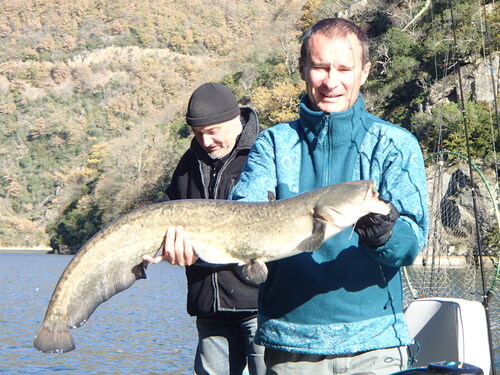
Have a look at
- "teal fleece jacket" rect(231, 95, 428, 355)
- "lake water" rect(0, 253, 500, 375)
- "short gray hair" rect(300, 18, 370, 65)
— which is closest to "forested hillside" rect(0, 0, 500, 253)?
"short gray hair" rect(300, 18, 370, 65)

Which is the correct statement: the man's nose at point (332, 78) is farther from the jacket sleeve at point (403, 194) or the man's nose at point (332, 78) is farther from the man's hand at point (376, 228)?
the man's hand at point (376, 228)

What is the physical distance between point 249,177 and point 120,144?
9415cm

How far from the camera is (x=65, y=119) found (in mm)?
152875

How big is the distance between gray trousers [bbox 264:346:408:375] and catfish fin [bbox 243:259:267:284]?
336mm

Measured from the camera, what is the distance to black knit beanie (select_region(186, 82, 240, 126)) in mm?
5090

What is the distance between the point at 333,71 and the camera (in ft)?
10.2

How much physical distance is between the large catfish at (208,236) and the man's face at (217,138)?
5.98ft

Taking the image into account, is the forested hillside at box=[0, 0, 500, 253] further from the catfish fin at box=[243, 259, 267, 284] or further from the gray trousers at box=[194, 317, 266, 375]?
the catfish fin at box=[243, 259, 267, 284]

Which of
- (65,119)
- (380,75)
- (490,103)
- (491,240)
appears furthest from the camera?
(65,119)

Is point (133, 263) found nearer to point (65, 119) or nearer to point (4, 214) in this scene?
point (4, 214)

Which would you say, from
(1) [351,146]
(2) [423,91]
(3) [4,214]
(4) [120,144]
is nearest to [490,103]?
(2) [423,91]

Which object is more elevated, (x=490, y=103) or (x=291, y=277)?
(x=490, y=103)

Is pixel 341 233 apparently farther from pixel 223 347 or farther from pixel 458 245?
pixel 458 245

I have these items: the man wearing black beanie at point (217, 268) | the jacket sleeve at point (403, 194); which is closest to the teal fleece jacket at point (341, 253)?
the jacket sleeve at point (403, 194)
